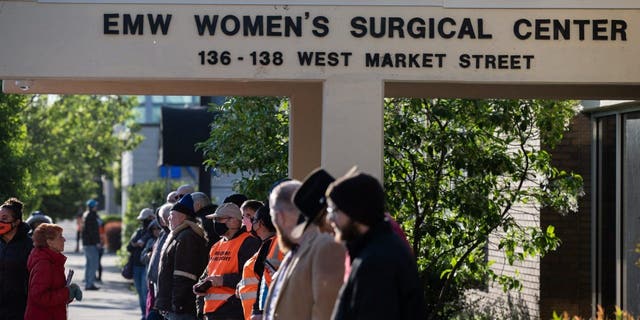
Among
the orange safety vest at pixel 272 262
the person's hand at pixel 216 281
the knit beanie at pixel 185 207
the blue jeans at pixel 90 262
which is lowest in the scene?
the blue jeans at pixel 90 262

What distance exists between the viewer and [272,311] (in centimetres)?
702

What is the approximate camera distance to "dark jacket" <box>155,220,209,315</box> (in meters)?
11.3

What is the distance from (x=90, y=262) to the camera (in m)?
26.5

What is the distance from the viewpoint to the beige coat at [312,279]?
6.58m

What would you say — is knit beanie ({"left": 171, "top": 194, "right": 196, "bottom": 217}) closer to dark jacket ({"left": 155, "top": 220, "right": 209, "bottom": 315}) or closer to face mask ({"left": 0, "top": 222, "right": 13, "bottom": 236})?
dark jacket ({"left": 155, "top": 220, "right": 209, "bottom": 315})

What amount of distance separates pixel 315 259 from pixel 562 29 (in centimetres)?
448

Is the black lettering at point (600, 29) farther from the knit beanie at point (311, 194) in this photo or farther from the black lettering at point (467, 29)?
the knit beanie at point (311, 194)

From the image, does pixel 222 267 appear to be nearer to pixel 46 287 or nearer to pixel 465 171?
pixel 46 287

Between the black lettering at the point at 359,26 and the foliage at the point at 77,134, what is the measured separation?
24316 millimetres

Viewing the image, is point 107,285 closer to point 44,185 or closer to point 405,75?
point 44,185

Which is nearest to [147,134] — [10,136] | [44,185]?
[44,185]

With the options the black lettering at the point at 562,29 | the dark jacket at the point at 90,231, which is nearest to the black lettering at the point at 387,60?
the black lettering at the point at 562,29

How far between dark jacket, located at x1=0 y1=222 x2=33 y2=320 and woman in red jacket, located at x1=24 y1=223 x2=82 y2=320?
39cm

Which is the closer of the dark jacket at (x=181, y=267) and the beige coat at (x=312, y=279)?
the beige coat at (x=312, y=279)
